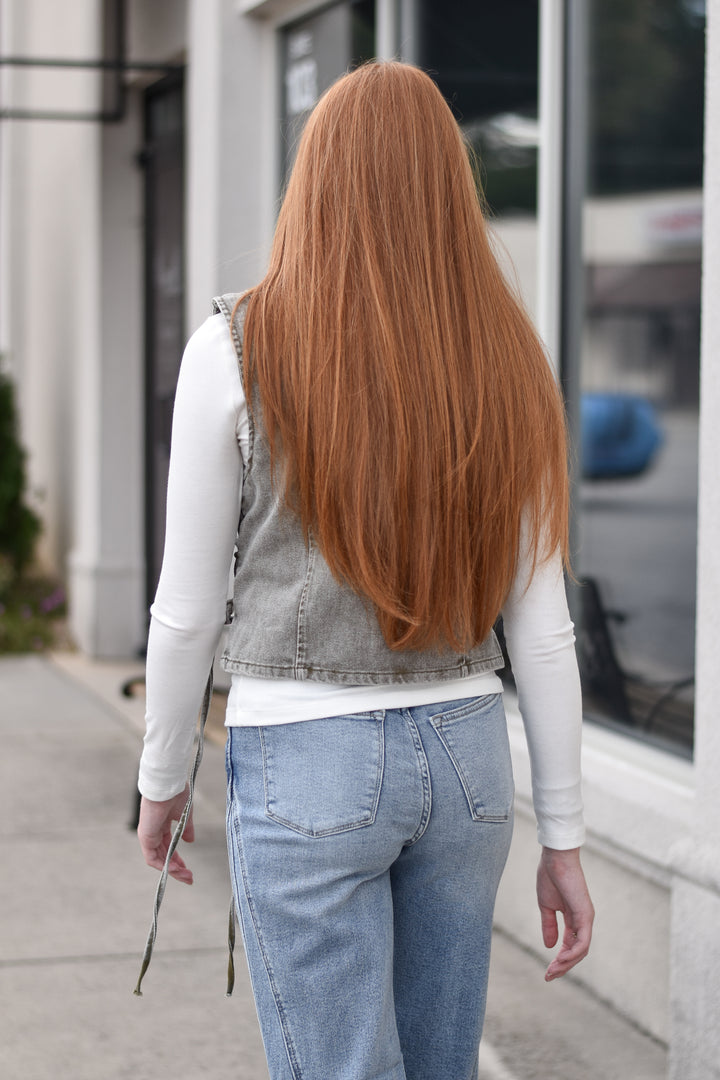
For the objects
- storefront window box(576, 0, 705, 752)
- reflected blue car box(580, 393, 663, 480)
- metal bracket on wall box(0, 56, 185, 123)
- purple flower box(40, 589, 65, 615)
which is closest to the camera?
storefront window box(576, 0, 705, 752)

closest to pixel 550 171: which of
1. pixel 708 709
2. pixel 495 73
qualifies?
pixel 495 73

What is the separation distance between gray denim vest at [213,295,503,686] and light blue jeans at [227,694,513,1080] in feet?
0.19

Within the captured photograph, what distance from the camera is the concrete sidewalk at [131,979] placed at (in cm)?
301

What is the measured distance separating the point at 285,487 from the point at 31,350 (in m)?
9.28

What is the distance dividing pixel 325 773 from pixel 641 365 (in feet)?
36.3

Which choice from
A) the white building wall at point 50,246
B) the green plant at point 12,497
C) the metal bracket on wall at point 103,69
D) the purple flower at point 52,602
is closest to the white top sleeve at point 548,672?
the metal bracket on wall at point 103,69

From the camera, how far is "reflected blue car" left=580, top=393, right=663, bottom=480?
1066 centimetres

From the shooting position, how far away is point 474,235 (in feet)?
5.29

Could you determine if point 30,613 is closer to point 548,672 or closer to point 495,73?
point 495,73

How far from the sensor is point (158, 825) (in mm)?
1747

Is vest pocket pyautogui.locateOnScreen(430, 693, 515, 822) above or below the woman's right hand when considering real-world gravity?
above

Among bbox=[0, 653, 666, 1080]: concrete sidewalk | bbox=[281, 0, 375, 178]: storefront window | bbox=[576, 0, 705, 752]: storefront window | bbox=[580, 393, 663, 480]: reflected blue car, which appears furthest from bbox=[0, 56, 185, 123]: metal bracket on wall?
bbox=[580, 393, 663, 480]: reflected blue car

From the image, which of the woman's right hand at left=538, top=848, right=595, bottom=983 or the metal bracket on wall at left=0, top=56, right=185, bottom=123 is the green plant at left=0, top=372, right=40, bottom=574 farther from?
the woman's right hand at left=538, top=848, right=595, bottom=983

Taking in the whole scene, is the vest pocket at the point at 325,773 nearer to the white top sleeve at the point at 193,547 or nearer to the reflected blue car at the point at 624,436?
the white top sleeve at the point at 193,547
